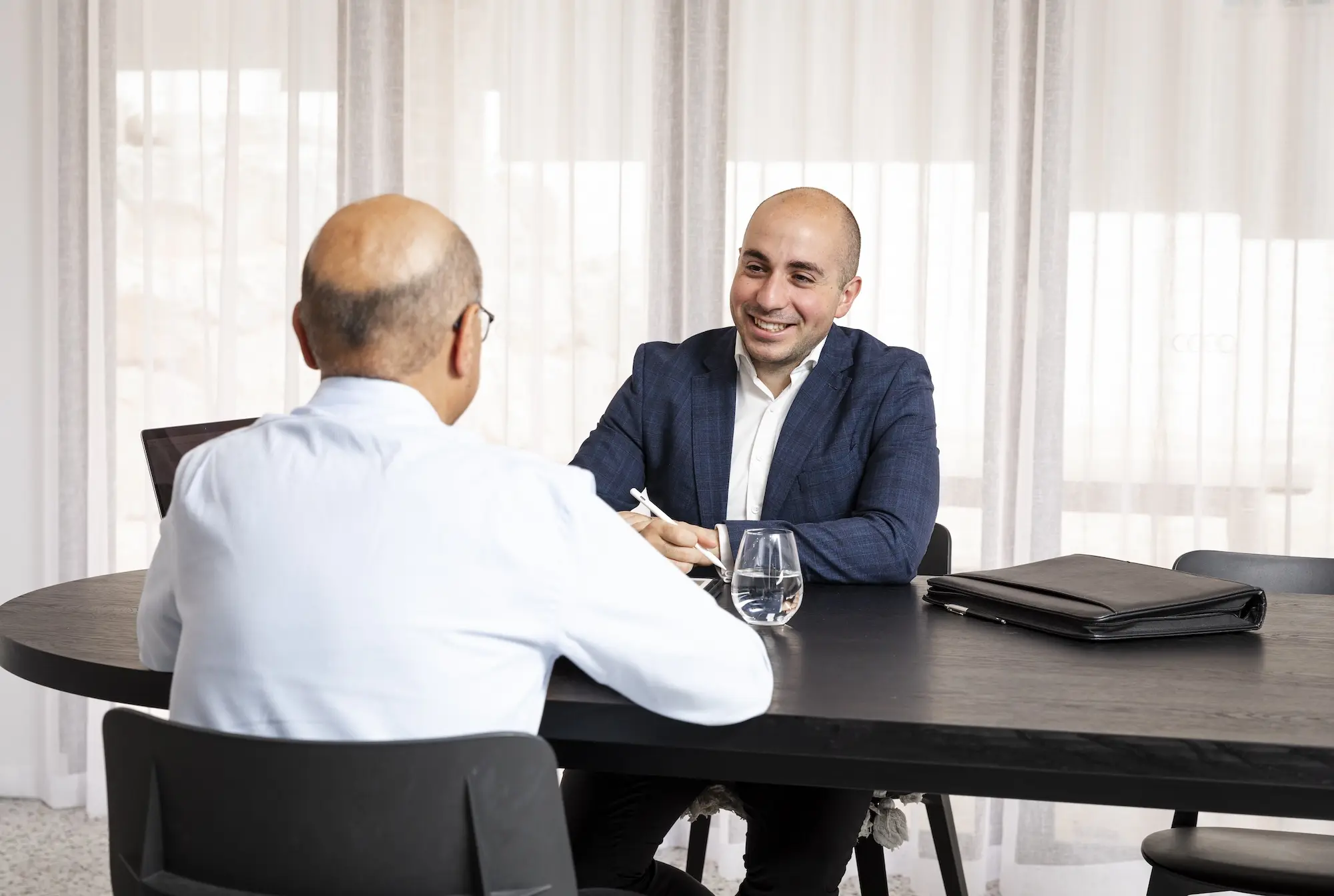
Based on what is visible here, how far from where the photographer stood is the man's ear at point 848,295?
2.39 m

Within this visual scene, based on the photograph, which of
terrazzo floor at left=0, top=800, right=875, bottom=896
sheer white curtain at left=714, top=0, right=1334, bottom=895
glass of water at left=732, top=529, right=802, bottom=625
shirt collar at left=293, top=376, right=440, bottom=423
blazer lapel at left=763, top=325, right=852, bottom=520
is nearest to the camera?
shirt collar at left=293, top=376, right=440, bottom=423

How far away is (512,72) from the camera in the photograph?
328 centimetres

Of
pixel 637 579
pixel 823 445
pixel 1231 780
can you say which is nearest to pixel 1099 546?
pixel 823 445

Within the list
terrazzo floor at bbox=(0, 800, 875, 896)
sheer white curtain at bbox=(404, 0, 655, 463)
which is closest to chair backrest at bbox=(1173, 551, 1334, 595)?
terrazzo floor at bbox=(0, 800, 875, 896)

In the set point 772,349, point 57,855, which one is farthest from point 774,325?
point 57,855

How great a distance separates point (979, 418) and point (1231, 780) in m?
2.09

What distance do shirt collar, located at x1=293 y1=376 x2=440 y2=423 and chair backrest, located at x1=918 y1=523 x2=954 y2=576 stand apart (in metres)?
1.39

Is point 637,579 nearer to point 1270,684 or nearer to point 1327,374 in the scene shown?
point 1270,684

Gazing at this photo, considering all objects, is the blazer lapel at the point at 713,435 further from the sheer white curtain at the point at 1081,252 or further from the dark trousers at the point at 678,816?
the sheer white curtain at the point at 1081,252

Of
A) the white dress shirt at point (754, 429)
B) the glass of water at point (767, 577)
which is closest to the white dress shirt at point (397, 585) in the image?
the glass of water at point (767, 577)

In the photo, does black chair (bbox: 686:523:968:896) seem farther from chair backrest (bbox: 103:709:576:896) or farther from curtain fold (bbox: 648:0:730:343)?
chair backrest (bbox: 103:709:576:896)

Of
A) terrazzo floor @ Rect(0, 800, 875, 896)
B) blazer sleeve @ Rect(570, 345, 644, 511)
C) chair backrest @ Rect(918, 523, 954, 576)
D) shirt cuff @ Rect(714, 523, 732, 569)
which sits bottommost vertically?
terrazzo floor @ Rect(0, 800, 875, 896)

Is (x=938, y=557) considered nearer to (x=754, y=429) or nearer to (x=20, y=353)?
(x=754, y=429)

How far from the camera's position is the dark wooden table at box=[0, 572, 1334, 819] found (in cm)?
117
